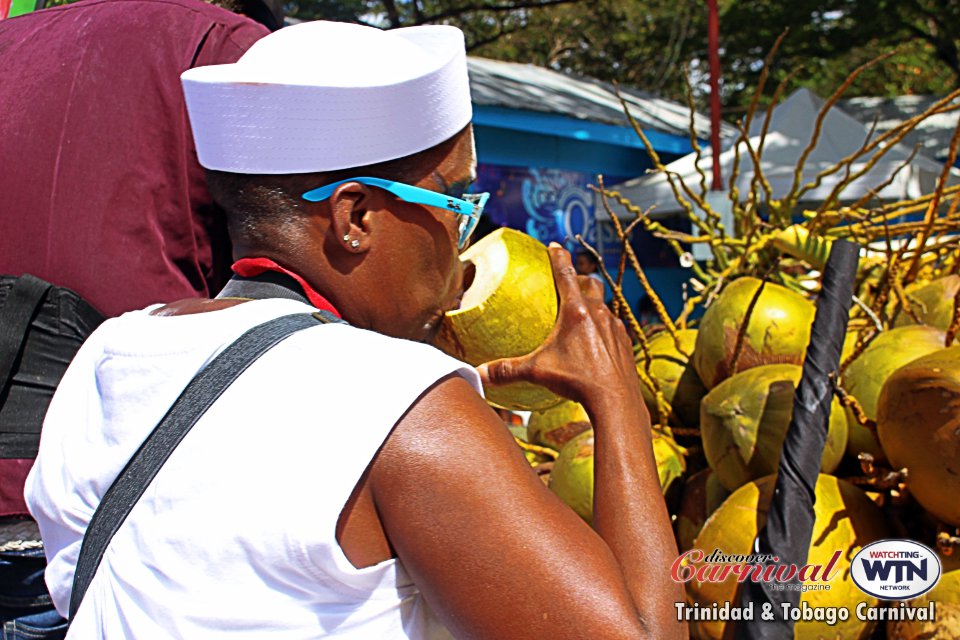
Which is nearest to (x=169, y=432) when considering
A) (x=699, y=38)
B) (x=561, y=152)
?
(x=561, y=152)

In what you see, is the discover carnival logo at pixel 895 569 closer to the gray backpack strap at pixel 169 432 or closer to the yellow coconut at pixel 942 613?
the yellow coconut at pixel 942 613

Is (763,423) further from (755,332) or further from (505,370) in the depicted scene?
(505,370)

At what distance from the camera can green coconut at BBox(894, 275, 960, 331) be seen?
2053 millimetres

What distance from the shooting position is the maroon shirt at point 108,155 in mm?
Answer: 1220

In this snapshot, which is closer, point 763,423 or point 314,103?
point 314,103

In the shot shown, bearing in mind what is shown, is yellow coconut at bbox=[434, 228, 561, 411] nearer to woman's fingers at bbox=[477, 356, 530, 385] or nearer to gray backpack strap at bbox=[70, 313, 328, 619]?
woman's fingers at bbox=[477, 356, 530, 385]

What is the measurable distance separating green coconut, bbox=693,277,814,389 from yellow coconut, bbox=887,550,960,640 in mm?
590

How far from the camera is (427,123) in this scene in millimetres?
1030

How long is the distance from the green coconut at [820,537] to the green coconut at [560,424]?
54cm

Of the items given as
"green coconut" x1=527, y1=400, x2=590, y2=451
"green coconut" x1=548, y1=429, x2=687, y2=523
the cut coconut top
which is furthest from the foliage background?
the cut coconut top

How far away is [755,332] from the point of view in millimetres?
1972

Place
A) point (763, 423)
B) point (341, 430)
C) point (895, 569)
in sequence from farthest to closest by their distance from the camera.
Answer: point (763, 423)
point (895, 569)
point (341, 430)

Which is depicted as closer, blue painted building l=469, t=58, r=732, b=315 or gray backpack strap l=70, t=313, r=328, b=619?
gray backpack strap l=70, t=313, r=328, b=619

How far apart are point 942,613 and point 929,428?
0.30 m
